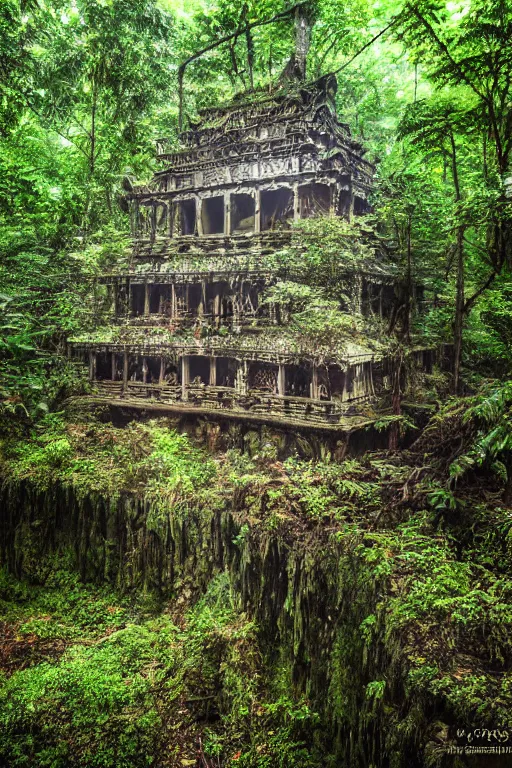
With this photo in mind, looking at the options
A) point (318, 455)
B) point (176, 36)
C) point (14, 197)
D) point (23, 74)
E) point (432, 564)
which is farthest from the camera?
point (176, 36)

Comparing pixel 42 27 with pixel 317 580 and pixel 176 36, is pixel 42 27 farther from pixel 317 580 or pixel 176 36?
pixel 317 580

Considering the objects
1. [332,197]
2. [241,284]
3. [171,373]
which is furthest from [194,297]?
[332,197]

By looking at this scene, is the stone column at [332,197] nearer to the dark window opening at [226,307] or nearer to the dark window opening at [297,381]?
the dark window opening at [226,307]

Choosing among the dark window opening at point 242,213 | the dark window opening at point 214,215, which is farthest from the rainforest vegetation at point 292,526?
the dark window opening at point 242,213

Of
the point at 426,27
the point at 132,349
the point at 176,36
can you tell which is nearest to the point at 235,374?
the point at 132,349

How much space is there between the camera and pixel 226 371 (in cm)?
1873

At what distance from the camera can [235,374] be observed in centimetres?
1830

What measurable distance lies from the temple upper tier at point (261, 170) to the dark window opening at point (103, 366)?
229 inches

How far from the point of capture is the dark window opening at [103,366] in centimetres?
2053

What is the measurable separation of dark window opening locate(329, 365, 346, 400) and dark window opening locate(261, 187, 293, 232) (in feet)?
23.4

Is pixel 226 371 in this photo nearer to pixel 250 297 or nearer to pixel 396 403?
pixel 250 297

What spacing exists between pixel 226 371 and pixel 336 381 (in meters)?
4.74

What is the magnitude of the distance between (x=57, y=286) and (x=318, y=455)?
1428 cm

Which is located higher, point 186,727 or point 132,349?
point 132,349
